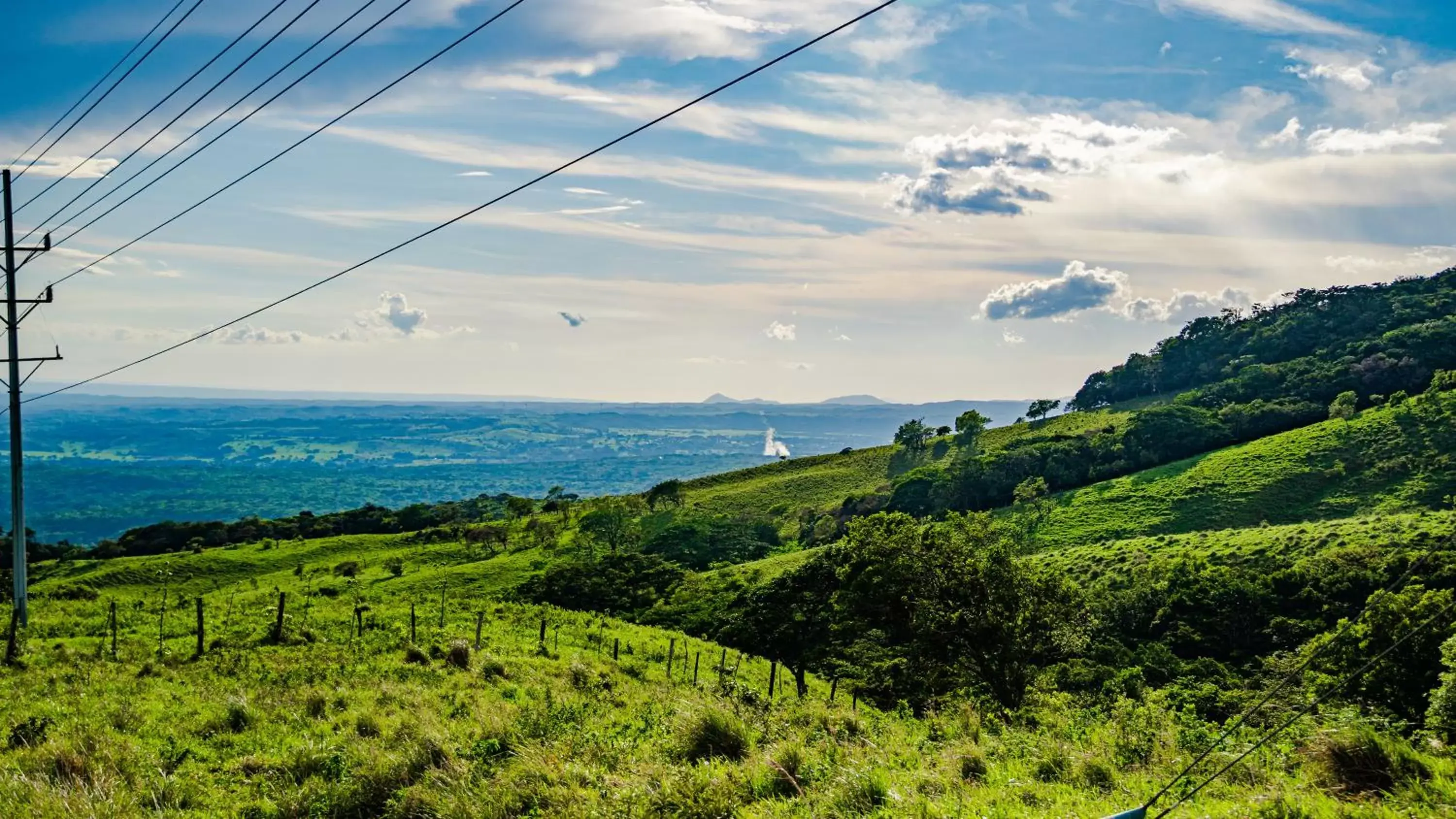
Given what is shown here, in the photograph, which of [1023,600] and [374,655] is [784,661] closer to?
[1023,600]

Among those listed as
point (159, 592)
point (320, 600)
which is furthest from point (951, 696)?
point (159, 592)

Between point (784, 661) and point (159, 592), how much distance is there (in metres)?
58.5

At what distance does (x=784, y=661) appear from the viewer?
46.3 m

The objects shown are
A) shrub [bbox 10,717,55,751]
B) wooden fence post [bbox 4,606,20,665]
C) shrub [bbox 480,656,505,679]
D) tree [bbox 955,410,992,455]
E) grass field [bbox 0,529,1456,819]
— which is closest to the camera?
grass field [bbox 0,529,1456,819]

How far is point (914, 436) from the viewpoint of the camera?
464 ft

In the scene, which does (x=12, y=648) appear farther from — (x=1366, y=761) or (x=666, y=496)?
(x=666, y=496)

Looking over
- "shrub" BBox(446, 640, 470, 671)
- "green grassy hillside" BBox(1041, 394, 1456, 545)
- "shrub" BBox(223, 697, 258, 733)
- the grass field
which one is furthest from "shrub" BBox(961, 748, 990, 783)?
"green grassy hillside" BBox(1041, 394, 1456, 545)

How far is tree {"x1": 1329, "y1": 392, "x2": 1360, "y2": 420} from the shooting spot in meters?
101

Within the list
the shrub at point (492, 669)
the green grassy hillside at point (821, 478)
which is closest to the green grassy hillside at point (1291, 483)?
the green grassy hillside at point (821, 478)

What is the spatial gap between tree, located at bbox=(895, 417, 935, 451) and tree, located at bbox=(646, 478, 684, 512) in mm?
40565

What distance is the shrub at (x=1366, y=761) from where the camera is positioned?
789 centimetres

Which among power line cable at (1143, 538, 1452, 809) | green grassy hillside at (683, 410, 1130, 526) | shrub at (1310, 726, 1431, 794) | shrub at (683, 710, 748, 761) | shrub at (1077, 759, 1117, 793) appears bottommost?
green grassy hillside at (683, 410, 1130, 526)

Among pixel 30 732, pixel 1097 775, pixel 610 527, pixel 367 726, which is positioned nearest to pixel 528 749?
pixel 367 726

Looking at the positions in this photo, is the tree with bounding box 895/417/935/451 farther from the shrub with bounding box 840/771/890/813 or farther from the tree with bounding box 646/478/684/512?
the shrub with bounding box 840/771/890/813
